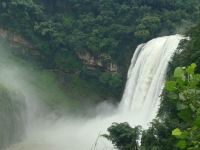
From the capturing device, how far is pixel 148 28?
3106 centimetres

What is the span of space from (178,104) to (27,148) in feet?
72.6

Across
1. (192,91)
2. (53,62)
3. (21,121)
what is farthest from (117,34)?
(192,91)

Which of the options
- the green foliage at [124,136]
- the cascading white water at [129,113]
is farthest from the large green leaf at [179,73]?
the cascading white water at [129,113]

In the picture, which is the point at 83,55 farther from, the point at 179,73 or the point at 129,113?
the point at 179,73

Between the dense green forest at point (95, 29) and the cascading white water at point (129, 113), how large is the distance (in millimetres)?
2208

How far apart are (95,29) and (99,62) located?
2769 millimetres

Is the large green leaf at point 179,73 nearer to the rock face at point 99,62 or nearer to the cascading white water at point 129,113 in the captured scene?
the cascading white water at point 129,113


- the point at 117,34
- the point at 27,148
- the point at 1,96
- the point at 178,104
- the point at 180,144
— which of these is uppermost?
the point at 178,104

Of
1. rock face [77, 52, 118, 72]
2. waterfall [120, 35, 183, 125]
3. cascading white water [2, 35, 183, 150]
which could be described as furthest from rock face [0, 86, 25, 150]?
rock face [77, 52, 118, 72]

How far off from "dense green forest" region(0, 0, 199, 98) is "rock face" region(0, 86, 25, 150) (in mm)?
7117

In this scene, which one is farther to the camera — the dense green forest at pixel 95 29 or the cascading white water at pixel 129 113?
the dense green forest at pixel 95 29

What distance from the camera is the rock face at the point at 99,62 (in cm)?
3161

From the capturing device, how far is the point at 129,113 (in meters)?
27.3

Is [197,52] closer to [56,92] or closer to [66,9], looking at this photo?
[56,92]
